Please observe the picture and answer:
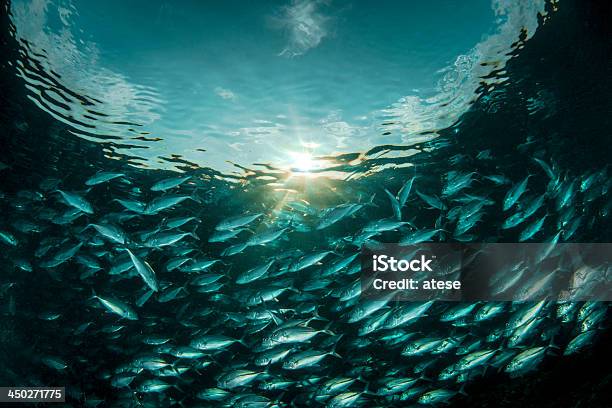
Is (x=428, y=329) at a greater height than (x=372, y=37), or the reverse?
(x=372, y=37)

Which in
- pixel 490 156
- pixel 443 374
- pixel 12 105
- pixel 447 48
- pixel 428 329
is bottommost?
pixel 443 374

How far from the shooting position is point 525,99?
7980 millimetres

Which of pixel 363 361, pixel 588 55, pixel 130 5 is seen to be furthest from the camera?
pixel 363 361

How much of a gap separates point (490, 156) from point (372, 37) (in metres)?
5.05

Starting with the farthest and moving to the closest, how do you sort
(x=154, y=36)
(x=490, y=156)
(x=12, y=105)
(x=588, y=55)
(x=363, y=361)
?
(x=363, y=361) < (x=490, y=156) < (x=12, y=105) < (x=588, y=55) < (x=154, y=36)

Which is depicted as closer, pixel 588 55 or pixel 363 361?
pixel 588 55

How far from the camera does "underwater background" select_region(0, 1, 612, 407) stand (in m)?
6.29

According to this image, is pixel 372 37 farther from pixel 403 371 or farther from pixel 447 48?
pixel 403 371

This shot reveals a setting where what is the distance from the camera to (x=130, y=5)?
5.61 meters

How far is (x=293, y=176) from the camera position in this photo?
9.58 metres

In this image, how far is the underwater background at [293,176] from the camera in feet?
20.6

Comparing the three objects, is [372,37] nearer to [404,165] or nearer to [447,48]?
[447,48]

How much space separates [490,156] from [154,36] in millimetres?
8598

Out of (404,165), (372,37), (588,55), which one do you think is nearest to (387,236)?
(404,165)
